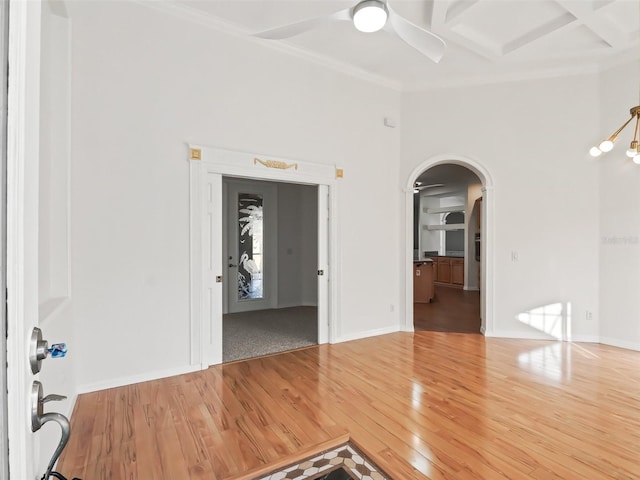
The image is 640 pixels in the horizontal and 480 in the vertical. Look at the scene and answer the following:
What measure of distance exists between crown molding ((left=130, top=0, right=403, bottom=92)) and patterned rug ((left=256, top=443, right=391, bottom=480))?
3.68 meters

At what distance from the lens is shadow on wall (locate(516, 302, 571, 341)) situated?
14.9 ft

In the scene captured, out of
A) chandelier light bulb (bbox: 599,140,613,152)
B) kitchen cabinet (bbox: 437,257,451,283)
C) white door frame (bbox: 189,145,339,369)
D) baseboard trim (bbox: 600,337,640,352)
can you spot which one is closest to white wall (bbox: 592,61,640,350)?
baseboard trim (bbox: 600,337,640,352)

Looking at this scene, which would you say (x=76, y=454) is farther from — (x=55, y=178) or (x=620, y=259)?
(x=620, y=259)

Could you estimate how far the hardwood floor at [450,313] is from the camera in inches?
208

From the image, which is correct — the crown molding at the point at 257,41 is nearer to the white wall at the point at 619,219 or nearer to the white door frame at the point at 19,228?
the white wall at the point at 619,219

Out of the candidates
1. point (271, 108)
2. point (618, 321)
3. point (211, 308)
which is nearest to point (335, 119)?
point (271, 108)

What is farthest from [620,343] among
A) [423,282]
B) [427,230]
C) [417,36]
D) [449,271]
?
[427,230]

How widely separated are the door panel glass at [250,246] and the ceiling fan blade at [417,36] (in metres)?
4.44

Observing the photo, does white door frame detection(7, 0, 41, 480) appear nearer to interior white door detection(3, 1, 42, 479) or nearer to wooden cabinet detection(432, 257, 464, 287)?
interior white door detection(3, 1, 42, 479)

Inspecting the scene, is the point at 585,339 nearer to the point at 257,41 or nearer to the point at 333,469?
the point at 333,469

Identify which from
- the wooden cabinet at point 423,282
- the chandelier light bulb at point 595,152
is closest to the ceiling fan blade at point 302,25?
the chandelier light bulb at point 595,152

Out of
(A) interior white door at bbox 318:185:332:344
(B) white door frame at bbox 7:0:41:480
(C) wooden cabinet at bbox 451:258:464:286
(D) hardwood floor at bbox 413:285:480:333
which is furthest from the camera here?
(C) wooden cabinet at bbox 451:258:464:286

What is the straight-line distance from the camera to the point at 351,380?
3221 mm

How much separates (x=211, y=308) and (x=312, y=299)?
3.64 metres
